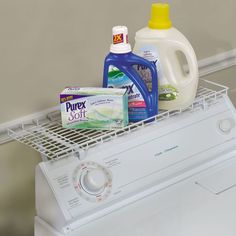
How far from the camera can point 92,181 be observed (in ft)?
4.15

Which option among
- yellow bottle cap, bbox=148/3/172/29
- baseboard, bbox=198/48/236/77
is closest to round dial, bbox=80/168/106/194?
yellow bottle cap, bbox=148/3/172/29

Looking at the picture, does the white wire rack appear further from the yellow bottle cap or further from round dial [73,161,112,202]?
the yellow bottle cap

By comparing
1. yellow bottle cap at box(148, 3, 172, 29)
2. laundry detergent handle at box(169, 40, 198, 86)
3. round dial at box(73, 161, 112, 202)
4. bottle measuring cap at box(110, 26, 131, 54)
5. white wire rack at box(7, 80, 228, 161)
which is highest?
yellow bottle cap at box(148, 3, 172, 29)

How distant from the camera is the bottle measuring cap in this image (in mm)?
1333

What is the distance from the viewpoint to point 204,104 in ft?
4.90

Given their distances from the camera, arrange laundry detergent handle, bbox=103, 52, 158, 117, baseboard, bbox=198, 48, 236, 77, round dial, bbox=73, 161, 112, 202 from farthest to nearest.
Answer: baseboard, bbox=198, 48, 236, 77 < laundry detergent handle, bbox=103, 52, 158, 117 < round dial, bbox=73, 161, 112, 202

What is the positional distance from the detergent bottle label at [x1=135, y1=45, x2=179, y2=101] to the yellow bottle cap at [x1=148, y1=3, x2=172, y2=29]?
0.22 ft

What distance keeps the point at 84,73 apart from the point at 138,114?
0.29 m

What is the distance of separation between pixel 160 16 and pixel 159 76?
0.17m

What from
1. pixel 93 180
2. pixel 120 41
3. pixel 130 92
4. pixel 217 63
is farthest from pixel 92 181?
pixel 217 63

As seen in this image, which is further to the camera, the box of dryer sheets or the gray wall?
the gray wall

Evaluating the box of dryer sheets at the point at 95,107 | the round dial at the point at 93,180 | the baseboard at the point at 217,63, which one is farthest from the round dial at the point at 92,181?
the baseboard at the point at 217,63

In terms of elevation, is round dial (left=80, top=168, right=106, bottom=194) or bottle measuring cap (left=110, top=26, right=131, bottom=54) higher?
bottle measuring cap (left=110, top=26, right=131, bottom=54)

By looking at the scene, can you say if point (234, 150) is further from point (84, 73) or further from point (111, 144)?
point (84, 73)
